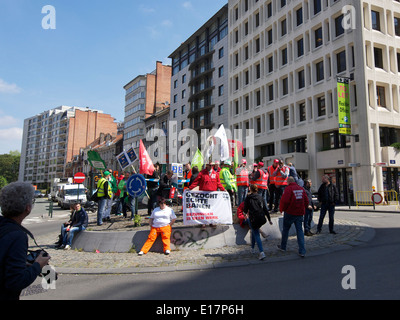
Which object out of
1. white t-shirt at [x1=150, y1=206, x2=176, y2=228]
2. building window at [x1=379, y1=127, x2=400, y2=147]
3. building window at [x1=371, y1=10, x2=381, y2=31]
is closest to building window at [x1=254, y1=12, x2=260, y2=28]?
building window at [x1=371, y1=10, x2=381, y2=31]

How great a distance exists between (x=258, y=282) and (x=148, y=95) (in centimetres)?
6007

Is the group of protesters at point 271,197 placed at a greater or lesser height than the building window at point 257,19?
lesser

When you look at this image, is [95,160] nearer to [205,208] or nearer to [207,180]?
[207,180]

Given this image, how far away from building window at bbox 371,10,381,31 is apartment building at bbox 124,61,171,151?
42.9 m

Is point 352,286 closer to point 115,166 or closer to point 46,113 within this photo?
point 115,166

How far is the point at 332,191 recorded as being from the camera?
955 centimetres

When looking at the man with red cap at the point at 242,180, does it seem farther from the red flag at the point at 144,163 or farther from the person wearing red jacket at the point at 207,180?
the red flag at the point at 144,163

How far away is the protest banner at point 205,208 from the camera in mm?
8156

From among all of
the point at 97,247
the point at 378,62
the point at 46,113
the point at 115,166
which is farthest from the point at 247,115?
the point at 46,113

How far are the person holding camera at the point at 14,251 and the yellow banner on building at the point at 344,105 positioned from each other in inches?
973

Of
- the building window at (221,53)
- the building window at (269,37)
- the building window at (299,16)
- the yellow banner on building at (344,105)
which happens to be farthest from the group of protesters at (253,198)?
the building window at (221,53)

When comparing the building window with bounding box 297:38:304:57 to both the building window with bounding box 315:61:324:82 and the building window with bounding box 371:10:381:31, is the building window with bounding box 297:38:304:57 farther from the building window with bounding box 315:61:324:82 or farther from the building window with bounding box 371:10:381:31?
the building window with bounding box 371:10:381:31
